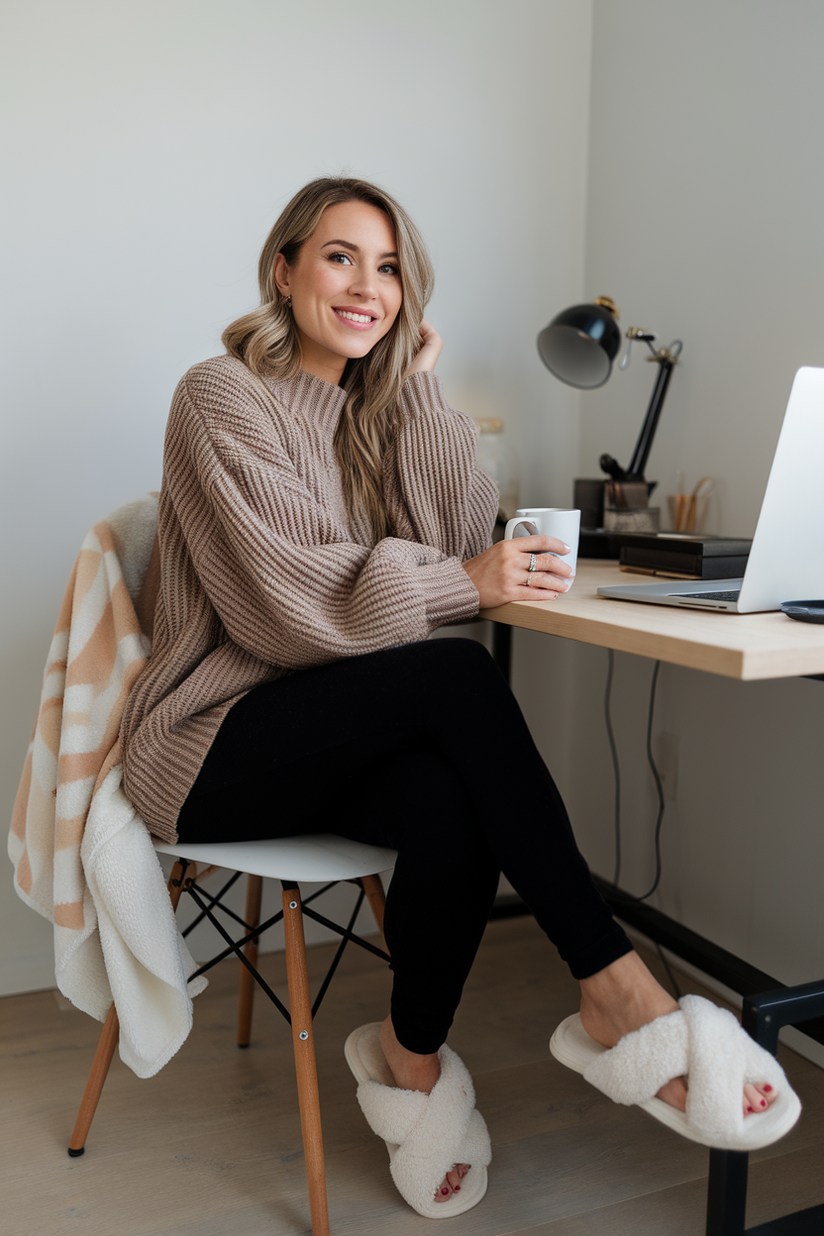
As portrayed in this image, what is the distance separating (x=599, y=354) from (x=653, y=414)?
0.15m

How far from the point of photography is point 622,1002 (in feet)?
3.23

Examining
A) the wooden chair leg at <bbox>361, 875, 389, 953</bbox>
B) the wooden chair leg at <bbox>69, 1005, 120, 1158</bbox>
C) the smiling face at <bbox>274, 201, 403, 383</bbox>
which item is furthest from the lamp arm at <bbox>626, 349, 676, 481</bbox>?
the wooden chair leg at <bbox>69, 1005, 120, 1158</bbox>

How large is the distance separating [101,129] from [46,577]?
729mm

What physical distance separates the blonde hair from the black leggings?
0.34 m

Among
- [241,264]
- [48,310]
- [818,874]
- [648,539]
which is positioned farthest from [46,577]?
[818,874]

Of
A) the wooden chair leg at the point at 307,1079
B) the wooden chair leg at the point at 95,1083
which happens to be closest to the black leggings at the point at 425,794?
the wooden chair leg at the point at 307,1079

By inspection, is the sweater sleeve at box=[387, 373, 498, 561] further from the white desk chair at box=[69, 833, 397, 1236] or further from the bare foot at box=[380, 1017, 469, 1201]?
the bare foot at box=[380, 1017, 469, 1201]

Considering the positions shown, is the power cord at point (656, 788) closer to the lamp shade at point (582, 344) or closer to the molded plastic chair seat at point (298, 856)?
the lamp shade at point (582, 344)

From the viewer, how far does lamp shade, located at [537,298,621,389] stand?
5.35 feet

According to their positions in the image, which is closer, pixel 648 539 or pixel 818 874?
pixel 648 539

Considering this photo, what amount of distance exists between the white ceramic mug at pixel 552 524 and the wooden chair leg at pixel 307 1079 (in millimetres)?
503

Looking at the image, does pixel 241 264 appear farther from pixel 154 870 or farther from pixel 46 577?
pixel 154 870

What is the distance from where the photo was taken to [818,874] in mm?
1498

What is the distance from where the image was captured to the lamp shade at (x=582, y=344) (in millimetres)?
1631
